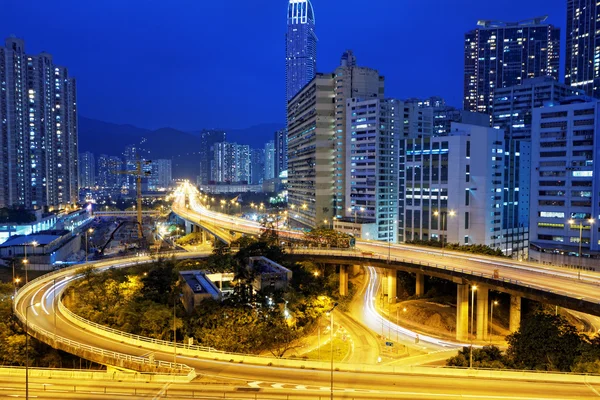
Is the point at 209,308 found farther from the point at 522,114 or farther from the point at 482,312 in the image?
the point at 522,114

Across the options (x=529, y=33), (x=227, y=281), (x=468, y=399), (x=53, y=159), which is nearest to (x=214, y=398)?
(x=468, y=399)

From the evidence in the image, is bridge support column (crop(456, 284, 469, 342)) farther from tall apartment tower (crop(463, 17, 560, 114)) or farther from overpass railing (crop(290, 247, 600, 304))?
tall apartment tower (crop(463, 17, 560, 114))

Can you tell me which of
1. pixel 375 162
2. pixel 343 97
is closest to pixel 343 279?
pixel 375 162

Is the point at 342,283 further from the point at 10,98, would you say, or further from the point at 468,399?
the point at 10,98

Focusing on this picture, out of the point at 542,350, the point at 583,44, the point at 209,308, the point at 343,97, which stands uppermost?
the point at 583,44

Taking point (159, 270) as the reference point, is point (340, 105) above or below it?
above
